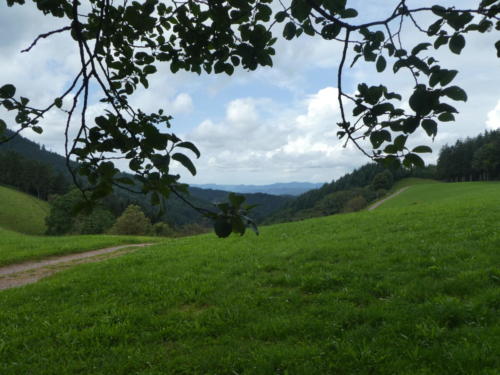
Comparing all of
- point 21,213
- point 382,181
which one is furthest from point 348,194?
point 21,213

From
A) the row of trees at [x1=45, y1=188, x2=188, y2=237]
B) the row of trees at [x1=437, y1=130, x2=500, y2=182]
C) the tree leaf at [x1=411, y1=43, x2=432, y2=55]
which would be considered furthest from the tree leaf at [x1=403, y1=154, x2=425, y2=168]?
the row of trees at [x1=437, y1=130, x2=500, y2=182]

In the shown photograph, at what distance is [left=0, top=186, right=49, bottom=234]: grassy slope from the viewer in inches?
2643

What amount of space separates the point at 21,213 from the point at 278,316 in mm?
83658

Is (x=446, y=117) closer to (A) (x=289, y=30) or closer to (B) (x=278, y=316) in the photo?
(A) (x=289, y=30)

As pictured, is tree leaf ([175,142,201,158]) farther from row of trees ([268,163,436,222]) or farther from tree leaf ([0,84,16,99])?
row of trees ([268,163,436,222])

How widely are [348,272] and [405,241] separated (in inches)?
149

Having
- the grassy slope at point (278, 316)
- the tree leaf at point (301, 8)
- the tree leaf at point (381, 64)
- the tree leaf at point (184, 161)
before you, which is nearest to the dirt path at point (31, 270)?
the grassy slope at point (278, 316)

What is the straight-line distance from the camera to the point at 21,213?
70750 millimetres

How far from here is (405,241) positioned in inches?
393

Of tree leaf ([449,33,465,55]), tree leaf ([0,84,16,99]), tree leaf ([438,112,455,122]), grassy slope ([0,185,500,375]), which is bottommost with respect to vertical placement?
grassy slope ([0,185,500,375])

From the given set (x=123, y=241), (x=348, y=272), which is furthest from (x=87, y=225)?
(x=348, y=272)

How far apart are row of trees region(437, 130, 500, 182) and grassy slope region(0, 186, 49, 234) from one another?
102906 millimetres

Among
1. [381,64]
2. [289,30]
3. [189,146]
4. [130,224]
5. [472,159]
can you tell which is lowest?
[130,224]

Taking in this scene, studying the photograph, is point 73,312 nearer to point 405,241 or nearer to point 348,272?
point 348,272
